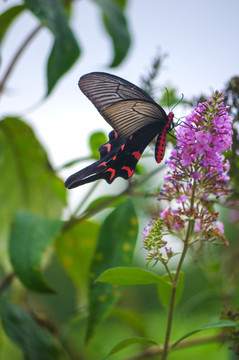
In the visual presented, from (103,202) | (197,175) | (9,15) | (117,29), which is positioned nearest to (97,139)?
(103,202)

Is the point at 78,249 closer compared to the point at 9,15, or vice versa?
the point at 9,15

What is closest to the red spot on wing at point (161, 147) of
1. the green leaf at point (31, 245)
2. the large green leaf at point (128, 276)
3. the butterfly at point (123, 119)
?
the butterfly at point (123, 119)

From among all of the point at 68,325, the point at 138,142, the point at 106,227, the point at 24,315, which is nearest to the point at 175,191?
the point at 138,142

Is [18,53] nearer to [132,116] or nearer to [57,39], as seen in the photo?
[57,39]

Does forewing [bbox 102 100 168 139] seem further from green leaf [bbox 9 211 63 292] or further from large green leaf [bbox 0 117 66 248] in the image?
large green leaf [bbox 0 117 66 248]

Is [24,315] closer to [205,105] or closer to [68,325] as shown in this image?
[68,325]

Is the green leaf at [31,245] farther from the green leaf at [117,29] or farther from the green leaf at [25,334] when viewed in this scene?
the green leaf at [117,29]

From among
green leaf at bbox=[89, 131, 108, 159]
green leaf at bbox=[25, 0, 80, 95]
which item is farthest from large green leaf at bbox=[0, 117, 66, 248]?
green leaf at bbox=[25, 0, 80, 95]
